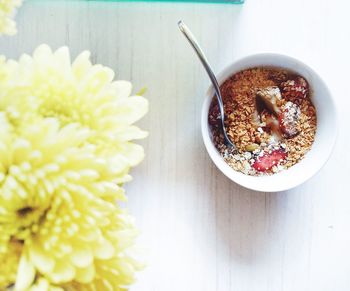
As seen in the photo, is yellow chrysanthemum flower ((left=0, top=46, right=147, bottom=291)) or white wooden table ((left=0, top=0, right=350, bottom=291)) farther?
white wooden table ((left=0, top=0, right=350, bottom=291))

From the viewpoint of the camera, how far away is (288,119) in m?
0.67

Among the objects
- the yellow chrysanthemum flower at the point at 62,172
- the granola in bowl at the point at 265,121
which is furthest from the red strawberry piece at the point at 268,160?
the yellow chrysanthemum flower at the point at 62,172

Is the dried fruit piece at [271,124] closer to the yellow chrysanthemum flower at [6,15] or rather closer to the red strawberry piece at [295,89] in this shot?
the red strawberry piece at [295,89]

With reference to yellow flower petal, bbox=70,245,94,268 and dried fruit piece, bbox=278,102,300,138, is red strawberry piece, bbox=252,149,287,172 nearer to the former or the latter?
dried fruit piece, bbox=278,102,300,138

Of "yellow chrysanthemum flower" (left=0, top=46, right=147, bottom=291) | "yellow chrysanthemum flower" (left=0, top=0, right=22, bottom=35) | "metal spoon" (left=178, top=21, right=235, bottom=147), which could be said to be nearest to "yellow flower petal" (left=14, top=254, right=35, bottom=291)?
"yellow chrysanthemum flower" (left=0, top=46, right=147, bottom=291)

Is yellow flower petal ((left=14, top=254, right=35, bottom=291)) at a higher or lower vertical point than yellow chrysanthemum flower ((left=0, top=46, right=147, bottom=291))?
lower

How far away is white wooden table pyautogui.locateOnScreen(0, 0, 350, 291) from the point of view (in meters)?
0.69

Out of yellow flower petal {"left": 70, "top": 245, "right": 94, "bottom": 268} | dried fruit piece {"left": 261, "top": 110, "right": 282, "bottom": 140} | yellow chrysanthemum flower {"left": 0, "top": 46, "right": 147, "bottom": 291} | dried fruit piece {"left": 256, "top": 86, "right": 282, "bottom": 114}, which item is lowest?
yellow flower petal {"left": 70, "top": 245, "right": 94, "bottom": 268}

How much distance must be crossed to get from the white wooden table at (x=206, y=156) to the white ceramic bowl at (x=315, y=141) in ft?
0.14

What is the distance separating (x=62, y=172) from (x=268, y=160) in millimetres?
300

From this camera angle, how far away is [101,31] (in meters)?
0.69

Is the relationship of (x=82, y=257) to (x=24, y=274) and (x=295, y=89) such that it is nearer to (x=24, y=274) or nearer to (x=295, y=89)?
(x=24, y=274)

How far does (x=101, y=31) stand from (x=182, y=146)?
16cm

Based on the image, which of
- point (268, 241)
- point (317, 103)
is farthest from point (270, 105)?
point (268, 241)
